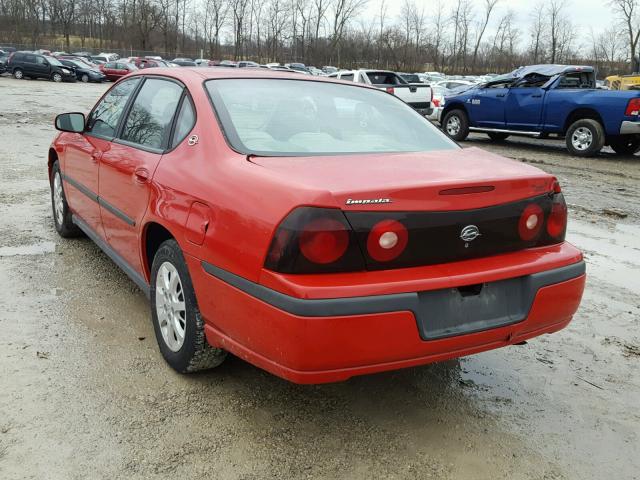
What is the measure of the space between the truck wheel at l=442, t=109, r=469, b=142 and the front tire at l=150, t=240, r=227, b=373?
1202 centimetres

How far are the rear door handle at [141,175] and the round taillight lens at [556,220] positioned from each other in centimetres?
200

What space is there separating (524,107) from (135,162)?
36.2 ft

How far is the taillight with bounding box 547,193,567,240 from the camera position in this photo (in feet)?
8.86

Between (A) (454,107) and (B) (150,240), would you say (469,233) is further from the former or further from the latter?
(A) (454,107)

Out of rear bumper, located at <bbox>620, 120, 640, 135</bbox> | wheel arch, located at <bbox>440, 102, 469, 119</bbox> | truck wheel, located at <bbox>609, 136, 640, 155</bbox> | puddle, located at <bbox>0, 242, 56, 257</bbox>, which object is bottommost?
puddle, located at <bbox>0, 242, 56, 257</bbox>

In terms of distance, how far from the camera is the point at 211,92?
307 centimetres

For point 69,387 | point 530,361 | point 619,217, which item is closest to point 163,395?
point 69,387

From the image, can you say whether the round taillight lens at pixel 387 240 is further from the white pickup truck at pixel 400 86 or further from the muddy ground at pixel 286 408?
the white pickup truck at pixel 400 86

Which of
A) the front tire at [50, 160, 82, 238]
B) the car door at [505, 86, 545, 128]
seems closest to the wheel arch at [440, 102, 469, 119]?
the car door at [505, 86, 545, 128]

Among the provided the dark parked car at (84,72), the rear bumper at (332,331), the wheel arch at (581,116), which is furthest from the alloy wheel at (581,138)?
the dark parked car at (84,72)

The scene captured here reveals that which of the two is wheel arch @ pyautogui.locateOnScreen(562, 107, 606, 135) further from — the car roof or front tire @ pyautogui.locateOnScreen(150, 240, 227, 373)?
front tire @ pyautogui.locateOnScreen(150, 240, 227, 373)

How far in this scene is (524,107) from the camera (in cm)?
1266

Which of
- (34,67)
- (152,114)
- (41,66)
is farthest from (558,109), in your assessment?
(34,67)

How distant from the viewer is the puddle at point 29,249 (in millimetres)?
4763
